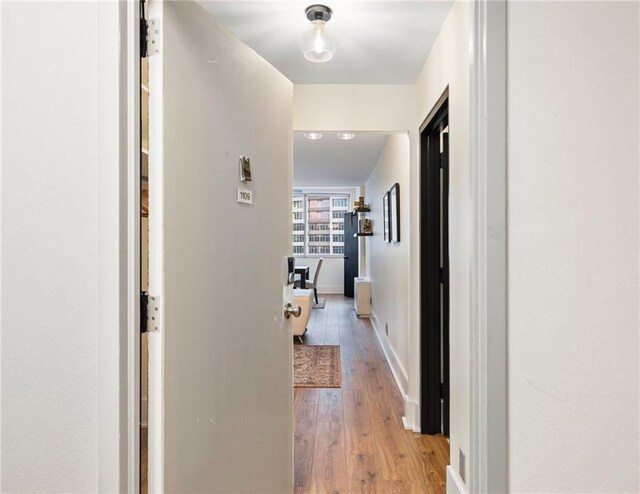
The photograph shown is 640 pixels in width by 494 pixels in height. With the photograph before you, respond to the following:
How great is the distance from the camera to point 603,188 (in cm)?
109

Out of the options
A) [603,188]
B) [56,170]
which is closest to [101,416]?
[56,170]

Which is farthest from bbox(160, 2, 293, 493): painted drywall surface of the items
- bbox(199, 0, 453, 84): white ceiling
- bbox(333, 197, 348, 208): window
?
bbox(333, 197, 348, 208): window

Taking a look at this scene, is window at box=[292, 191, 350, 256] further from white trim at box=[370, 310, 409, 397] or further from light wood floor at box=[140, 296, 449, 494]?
light wood floor at box=[140, 296, 449, 494]

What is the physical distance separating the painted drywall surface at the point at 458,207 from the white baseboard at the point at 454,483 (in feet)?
0.10

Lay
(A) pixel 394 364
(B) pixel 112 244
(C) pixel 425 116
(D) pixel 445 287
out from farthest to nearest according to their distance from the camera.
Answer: (A) pixel 394 364 < (D) pixel 445 287 < (C) pixel 425 116 < (B) pixel 112 244

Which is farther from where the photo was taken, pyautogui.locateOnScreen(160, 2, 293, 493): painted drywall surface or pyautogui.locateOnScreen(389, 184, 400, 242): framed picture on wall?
pyautogui.locateOnScreen(389, 184, 400, 242): framed picture on wall

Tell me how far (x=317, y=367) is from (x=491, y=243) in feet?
10.1

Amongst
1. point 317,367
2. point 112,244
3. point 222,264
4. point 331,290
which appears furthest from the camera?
point 331,290

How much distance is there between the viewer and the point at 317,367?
12.6ft

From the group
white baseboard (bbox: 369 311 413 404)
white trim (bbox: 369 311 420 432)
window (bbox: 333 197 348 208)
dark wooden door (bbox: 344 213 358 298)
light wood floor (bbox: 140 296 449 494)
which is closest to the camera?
light wood floor (bbox: 140 296 449 494)

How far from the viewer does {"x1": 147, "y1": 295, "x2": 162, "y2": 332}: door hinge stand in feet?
3.36

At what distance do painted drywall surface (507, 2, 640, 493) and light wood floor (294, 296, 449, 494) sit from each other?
1246 mm

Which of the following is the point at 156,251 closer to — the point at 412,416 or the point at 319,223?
the point at 412,416

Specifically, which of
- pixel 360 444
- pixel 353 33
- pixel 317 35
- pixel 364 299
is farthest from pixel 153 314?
pixel 364 299
